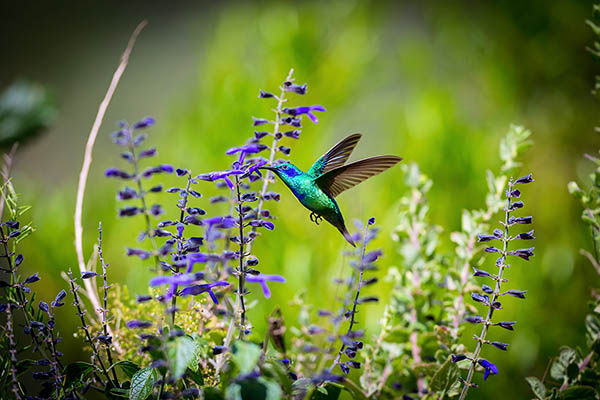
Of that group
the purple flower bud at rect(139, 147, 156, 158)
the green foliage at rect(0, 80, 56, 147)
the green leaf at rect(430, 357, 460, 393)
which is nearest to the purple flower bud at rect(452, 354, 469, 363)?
the green leaf at rect(430, 357, 460, 393)

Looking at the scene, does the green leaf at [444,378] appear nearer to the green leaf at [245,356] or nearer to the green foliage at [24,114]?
the green leaf at [245,356]

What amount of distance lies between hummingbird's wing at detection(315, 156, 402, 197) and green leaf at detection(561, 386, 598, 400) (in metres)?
0.21

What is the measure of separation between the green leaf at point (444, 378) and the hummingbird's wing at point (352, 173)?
0.15 metres

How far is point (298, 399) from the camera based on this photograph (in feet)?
1.02

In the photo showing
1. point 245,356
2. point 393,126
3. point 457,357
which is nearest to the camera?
point 245,356

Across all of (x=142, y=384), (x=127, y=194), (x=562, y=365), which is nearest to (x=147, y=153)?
(x=127, y=194)

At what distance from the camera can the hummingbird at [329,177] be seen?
0.34m

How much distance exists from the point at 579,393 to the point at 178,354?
0.94ft

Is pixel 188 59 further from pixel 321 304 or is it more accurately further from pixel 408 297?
pixel 408 297

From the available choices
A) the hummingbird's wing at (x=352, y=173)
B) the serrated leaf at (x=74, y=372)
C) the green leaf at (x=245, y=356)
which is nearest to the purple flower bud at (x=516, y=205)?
the hummingbird's wing at (x=352, y=173)

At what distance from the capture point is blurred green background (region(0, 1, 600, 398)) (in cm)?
97

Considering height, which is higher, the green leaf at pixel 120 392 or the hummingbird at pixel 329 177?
the hummingbird at pixel 329 177

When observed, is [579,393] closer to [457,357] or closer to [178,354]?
[457,357]

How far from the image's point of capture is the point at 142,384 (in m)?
0.30
